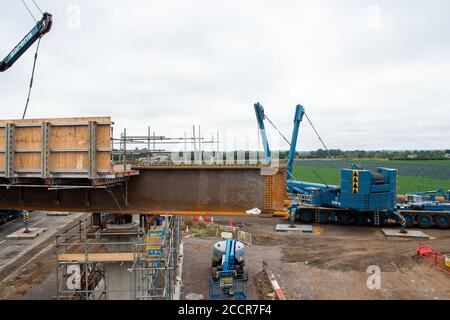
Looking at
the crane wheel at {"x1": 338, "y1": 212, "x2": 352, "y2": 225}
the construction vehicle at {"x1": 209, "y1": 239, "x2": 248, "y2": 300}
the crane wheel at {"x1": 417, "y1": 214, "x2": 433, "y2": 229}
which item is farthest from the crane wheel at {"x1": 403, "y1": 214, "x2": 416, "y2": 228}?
the construction vehicle at {"x1": 209, "y1": 239, "x2": 248, "y2": 300}

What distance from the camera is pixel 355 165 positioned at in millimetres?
25875

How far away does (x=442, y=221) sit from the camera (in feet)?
84.9

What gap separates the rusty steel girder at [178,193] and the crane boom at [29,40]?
891 inches

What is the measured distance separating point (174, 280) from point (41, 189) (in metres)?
7.49

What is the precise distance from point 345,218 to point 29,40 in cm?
3511

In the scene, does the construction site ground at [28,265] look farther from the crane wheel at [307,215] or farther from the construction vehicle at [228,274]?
the crane wheel at [307,215]

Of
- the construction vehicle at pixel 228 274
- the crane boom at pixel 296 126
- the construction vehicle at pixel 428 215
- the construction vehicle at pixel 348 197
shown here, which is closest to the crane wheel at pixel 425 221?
the construction vehicle at pixel 428 215

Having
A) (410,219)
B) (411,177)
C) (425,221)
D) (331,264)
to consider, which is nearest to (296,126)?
(410,219)

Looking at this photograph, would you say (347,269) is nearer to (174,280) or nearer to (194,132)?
(174,280)

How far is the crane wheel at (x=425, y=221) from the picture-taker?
26047 millimetres

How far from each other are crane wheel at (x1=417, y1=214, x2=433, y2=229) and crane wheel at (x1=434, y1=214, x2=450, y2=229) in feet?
1.87

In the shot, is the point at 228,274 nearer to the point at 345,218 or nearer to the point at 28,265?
the point at 28,265
